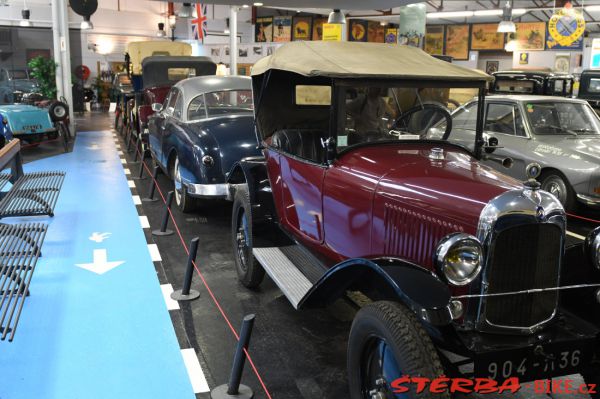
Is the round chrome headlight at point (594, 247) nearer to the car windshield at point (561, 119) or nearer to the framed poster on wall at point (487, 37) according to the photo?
the car windshield at point (561, 119)

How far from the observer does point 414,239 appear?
295 centimetres

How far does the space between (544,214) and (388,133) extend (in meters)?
1.39

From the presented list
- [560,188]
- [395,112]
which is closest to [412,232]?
[395,112]

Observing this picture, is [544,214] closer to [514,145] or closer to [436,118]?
[436,118]

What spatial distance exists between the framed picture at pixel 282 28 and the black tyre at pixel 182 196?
18634 mm

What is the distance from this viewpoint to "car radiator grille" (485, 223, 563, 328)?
2.59 m

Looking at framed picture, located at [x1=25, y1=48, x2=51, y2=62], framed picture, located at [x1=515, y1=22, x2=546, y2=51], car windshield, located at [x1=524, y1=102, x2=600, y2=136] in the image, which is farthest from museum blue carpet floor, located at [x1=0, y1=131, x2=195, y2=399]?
framed picture, located at [x1=25, y1=48, x2=51, y2=62]

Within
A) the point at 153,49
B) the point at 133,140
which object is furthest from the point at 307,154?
the point at 153,49

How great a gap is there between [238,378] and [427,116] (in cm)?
217

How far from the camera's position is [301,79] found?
4.82 m

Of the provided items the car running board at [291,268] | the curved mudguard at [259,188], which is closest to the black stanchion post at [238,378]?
the car running board at [291,268]

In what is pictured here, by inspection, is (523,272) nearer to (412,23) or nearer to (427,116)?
(427,116)

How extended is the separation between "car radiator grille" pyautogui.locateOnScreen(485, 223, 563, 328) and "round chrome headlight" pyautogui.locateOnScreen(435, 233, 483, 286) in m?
0.11

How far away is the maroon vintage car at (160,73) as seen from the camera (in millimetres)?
10591
